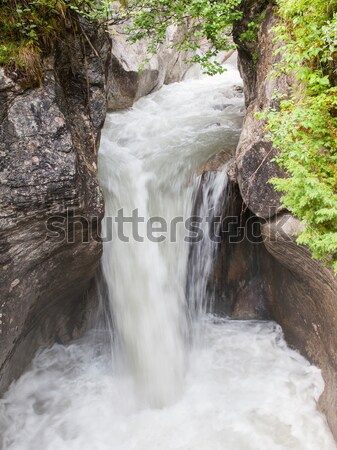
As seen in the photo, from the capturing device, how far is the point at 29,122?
14.1 feet

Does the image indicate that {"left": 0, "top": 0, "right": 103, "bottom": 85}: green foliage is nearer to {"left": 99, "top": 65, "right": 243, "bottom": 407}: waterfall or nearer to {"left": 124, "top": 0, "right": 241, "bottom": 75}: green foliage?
{"left": 124, "top": 0, "right": 241, "bottom": 75}: green foliage

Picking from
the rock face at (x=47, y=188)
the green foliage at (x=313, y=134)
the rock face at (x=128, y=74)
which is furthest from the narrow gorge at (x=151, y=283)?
the rock face at (x=128, y=74)

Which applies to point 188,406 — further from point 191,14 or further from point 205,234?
point 191,14

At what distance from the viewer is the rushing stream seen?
483 centimetres

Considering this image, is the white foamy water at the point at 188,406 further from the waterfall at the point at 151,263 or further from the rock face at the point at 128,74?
the rock face at the point at 128,74

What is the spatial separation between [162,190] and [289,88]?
2.86 metres

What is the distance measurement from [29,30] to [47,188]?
6.65ft

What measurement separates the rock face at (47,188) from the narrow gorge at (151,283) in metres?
0.02

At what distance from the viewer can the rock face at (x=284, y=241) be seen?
460cm

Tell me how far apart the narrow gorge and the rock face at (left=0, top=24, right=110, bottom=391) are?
0.06ft

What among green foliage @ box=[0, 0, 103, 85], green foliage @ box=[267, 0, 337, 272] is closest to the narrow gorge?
green foliage @ box=[0, 0, 103, 85]

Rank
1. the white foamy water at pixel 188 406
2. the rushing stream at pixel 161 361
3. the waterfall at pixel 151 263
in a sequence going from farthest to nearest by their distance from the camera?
the waterfall at pixel 151 263 < the rushing stream at pixel 161 361 < the white foamy water at pixel 188 406

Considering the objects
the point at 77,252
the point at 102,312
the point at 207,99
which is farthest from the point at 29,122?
the point at 207,99

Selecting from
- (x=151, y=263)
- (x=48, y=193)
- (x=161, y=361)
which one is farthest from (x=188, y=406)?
(x=48, y=193)
